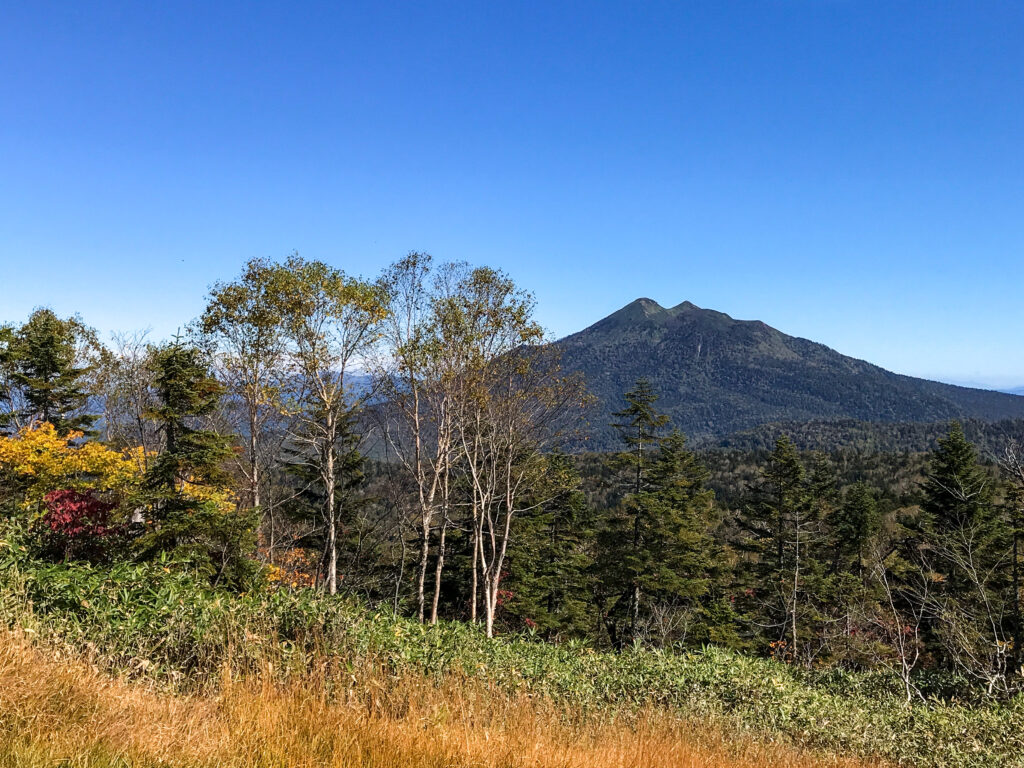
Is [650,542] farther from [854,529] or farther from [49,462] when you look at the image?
[49,462]

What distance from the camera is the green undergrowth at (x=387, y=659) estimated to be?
4.88 m

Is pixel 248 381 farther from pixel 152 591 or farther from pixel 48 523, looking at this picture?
pixel 152 591

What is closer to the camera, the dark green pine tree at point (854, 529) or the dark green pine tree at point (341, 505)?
the dark green pine tree at point (341, 505)

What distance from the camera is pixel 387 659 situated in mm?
5336

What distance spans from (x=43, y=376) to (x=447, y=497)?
19.3 meters

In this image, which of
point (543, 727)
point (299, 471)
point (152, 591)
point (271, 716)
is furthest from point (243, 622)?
point (299, 471)

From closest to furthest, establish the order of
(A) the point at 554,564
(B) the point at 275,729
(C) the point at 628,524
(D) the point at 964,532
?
(B) the point at 275,729 < (D) the point at 964,532 < (C) the point at 628,524 < (A) the point at 554,564

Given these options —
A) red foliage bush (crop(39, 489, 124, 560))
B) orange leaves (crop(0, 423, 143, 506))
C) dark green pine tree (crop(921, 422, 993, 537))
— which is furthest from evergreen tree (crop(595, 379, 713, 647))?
red foliage bush (crop(39, 489, 124, 560))

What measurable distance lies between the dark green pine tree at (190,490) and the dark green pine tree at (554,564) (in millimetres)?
14759

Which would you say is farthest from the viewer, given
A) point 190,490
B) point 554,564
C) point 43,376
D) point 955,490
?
point 554,564

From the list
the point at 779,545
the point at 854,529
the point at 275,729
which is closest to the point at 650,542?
the point at 779,545

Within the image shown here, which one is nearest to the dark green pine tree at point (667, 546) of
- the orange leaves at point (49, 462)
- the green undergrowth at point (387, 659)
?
the green undergrowth at point (387, 659)

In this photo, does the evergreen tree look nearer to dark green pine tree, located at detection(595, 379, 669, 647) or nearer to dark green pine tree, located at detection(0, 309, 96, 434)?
dark green pine tree, located at detection(595, 379, 669, 647)

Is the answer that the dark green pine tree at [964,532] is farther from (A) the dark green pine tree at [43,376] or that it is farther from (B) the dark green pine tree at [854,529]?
(A) the dark green pine tree at [43,376]
